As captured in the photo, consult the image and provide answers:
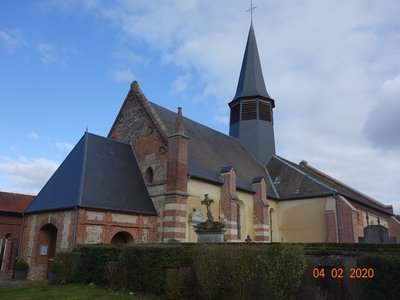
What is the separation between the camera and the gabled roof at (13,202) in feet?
90.7

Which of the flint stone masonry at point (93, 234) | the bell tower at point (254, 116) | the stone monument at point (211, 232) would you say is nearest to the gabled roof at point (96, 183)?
the flint stone masonry at point (93, 234)

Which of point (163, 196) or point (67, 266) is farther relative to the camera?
point (163, 196)

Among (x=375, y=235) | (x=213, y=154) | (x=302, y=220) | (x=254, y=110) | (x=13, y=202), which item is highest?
(x=254, y=110)

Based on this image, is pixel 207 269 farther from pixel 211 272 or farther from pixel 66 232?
pixel 66 232

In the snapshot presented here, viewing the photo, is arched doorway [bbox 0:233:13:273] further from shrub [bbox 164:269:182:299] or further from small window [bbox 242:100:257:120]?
small window [bbox 242:100:257:120]

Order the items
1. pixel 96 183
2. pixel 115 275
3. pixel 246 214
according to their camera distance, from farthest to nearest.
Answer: pixel 246 214 < pixel 96 183 < pixel 115 275

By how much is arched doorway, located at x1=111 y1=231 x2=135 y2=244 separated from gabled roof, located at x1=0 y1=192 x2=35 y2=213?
1532 centimetres

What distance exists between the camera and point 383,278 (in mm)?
7461

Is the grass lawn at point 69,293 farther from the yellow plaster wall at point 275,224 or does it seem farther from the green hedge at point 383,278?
the yellow plaster wall at point 275,224

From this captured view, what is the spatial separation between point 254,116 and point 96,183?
55.2 feet

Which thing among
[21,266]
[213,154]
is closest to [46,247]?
[21,266]

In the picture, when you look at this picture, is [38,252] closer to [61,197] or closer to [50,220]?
[50,220]

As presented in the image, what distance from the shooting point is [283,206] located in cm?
2405
